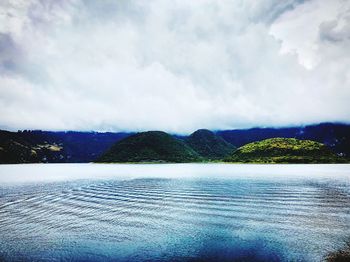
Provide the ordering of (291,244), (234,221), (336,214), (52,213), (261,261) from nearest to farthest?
(261,261) < (291,244) < (234,221) < (336,214) < (52,213)

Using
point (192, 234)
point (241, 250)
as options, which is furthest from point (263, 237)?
point (192, 234)

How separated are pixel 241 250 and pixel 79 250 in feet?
42.9

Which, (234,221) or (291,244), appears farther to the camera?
(234,221)

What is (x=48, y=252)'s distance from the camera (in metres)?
23.2

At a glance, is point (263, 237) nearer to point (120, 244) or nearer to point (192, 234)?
point (192, 234)

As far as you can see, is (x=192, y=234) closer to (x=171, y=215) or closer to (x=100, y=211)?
(x=171, y=215)

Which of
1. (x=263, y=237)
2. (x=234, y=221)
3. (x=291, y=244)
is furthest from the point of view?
(x=234, y=221)

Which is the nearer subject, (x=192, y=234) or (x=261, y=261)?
(x=261, y=261)

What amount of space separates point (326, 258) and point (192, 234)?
1162 cm

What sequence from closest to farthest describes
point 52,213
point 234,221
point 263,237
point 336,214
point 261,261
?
1. point 261,261
2. point 263,237
3. point 234,221
4. point 336,214
5. point 52,213

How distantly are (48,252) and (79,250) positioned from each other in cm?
233

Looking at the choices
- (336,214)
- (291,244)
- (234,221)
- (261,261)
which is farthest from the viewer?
(336,214)

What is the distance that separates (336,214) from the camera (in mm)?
37312

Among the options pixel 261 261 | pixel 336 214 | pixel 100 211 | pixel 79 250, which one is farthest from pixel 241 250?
pixel 100 211
